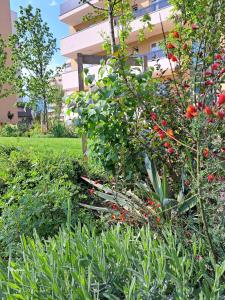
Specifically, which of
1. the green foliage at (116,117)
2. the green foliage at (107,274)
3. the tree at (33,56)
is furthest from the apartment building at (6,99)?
the green foliage at (107,274)

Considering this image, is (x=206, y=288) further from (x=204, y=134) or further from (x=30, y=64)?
(x=30, y=64)

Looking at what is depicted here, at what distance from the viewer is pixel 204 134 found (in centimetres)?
221

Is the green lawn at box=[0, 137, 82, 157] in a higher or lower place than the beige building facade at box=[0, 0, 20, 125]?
lower

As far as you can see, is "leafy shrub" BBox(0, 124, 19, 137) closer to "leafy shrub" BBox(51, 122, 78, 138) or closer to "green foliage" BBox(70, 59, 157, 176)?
"leafy shrub" BBox(51, 122, 78, 138)

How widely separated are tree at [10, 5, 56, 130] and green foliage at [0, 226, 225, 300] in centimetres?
1813

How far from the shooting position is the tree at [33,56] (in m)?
19.8

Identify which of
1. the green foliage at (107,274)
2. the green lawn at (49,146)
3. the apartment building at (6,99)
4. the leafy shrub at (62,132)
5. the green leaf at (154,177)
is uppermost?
the apartment building at (6,99)

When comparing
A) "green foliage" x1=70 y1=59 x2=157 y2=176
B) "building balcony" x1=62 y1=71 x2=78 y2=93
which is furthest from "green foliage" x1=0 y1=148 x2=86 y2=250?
"building balcony" x1=62 y1=71 x2=78 y2=93

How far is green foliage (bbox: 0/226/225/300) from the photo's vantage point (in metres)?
1.58

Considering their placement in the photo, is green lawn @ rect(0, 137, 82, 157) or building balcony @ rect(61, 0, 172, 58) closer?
green lawn @ rect(0, 137, 82, 157)

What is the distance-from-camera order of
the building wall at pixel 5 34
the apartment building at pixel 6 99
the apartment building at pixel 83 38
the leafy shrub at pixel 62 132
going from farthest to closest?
the building wall at pixel 5 34 → the apartment building at pixel 6 99 → the apartment building at pixel 83 38 → the leafy shrub at pixel 62 132

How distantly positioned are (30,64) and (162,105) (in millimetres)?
17259

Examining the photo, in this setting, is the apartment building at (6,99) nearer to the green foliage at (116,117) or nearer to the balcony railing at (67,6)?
the balcony railing at (67,6)

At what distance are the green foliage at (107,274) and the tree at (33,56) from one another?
18125 millimetres
